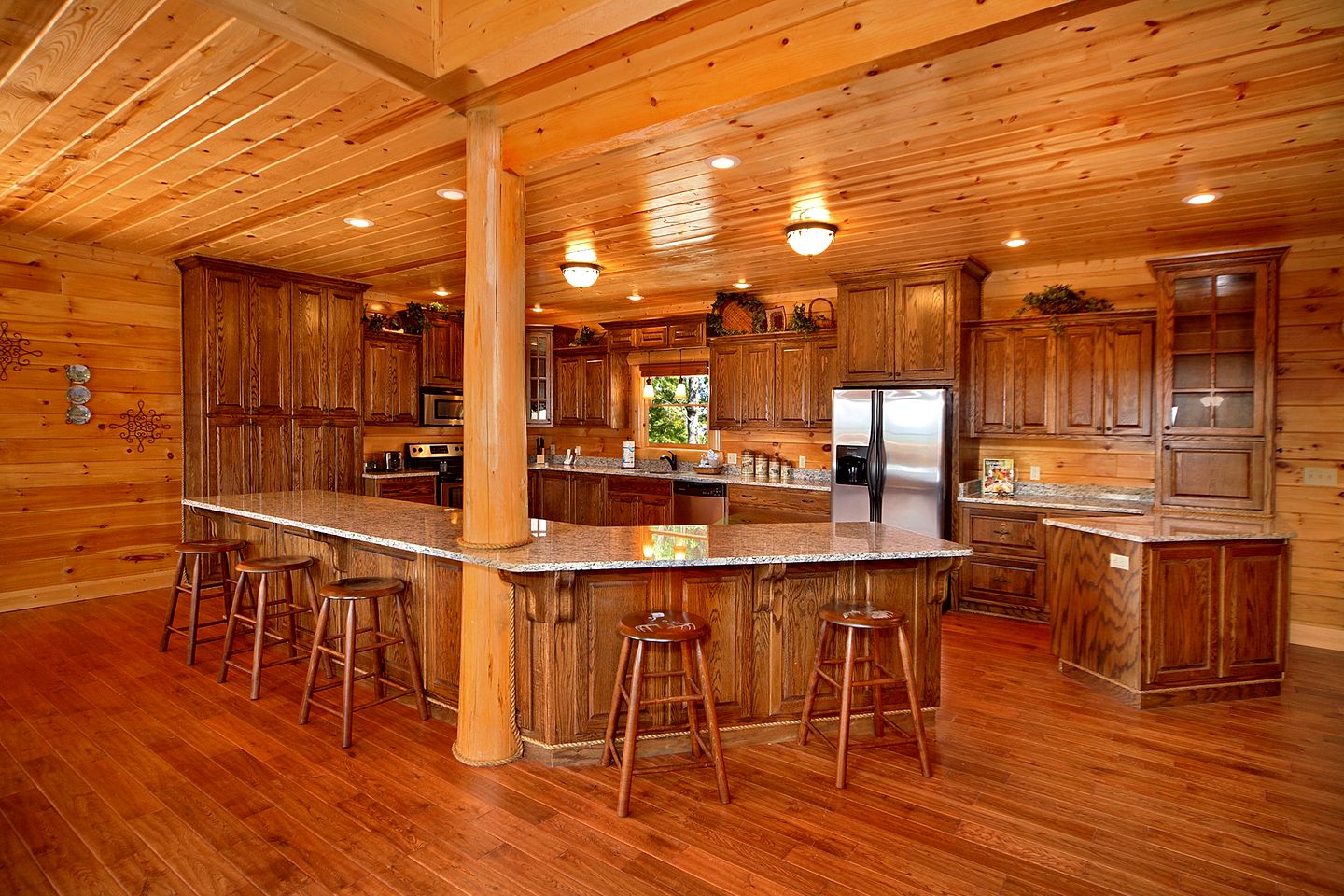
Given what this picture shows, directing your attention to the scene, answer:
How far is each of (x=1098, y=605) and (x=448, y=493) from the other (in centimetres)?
603

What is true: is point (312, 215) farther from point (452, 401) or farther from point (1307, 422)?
point (1307, 422)

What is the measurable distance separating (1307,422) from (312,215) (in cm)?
674

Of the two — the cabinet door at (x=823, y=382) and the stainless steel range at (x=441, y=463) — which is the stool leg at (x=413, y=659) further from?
the stainless steel range at (x=441, y=463)

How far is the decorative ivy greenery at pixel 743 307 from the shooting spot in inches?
260

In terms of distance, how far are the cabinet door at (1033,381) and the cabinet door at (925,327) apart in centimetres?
55

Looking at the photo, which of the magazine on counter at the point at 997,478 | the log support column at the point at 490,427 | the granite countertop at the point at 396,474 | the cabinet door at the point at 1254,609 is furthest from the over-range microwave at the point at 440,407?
the cabinet door at the point at 1254,609

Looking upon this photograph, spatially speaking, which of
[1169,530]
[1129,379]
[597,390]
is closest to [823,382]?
[1129,379]

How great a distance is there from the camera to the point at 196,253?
5.61m

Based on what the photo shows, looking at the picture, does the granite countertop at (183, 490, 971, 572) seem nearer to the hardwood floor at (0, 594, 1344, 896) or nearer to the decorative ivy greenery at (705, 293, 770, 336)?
the hardwood floor at (0, 594, 1344, 896)

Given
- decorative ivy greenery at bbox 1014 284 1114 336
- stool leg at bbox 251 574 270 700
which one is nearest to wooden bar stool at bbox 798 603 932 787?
stool leg at bbox 251 574 270 700

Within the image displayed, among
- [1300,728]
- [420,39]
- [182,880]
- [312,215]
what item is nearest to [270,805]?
[182,880]

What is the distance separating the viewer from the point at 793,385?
6.32 m

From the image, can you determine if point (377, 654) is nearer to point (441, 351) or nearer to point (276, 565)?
point (276, 565)

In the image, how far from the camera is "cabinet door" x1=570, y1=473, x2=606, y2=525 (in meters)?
7.54
